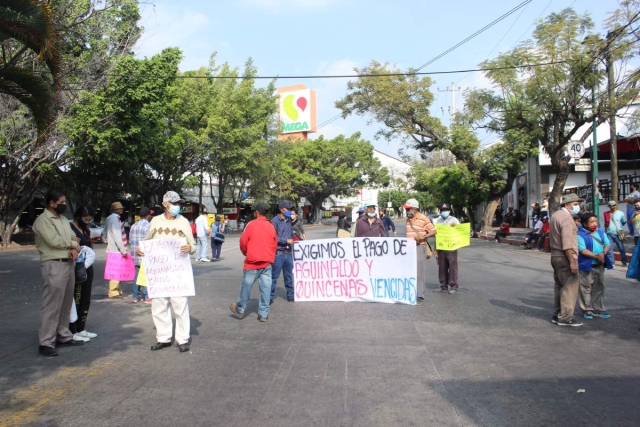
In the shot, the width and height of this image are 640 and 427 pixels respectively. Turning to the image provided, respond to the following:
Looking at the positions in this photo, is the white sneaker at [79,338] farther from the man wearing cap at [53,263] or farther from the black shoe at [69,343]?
the man wearing cap at [53,263]

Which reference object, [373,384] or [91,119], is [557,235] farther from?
[91,119]

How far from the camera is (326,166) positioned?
62.4 meters

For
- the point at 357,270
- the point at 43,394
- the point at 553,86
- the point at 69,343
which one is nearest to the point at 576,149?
the point at 553,86

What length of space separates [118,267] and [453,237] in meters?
5.95

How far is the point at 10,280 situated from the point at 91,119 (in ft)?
36.1

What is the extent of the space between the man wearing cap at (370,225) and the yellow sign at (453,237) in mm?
1046

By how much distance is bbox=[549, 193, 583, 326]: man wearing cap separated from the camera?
7.25 metres

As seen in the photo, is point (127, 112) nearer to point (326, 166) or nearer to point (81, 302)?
point (81, 302)

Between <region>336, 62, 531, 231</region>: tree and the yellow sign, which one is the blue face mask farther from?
<region>336, 62, 531, 231</region>: tree

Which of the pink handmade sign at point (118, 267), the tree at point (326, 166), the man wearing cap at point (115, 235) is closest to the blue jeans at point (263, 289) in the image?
the pink handmade sign at point (118, 267)

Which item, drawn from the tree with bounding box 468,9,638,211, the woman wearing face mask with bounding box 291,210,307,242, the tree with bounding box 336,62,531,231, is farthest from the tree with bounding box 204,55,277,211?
the woman wearing face mask with bounding box 291,210,307,242

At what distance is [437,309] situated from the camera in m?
8.73

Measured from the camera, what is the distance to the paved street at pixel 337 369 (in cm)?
430

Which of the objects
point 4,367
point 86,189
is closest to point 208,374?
point 4,367
